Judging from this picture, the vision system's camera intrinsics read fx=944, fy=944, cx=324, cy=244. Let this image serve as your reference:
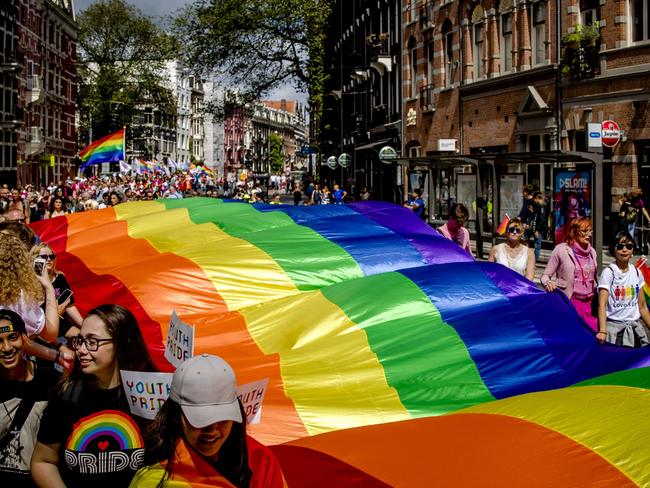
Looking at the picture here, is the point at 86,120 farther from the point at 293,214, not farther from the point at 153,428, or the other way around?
the point at 153,428

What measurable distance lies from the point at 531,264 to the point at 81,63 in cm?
7309

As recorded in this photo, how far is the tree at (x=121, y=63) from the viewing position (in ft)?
236

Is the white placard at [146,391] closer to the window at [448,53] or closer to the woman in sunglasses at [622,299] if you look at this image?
the woman in sunglasses at [622,299]

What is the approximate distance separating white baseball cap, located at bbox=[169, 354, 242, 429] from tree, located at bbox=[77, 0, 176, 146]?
229ft

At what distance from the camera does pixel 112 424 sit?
381 centimetres

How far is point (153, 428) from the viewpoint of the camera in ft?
11.0

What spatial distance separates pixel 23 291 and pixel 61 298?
1069mm

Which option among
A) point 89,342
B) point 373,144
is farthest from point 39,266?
point 373,144

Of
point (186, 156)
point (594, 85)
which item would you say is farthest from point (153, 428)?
point (186, 156)

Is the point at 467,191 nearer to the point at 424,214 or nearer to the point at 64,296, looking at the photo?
the point at 424,214

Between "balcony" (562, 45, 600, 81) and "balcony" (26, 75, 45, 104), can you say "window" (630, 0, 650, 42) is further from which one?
"balcony" (26, 75, 45, 104)

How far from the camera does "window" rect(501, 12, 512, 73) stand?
92.6 feet

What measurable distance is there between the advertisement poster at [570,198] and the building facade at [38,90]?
125ft

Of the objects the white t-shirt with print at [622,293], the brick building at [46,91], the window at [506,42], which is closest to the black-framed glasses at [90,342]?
the white t-shirt with print at [622,293]
